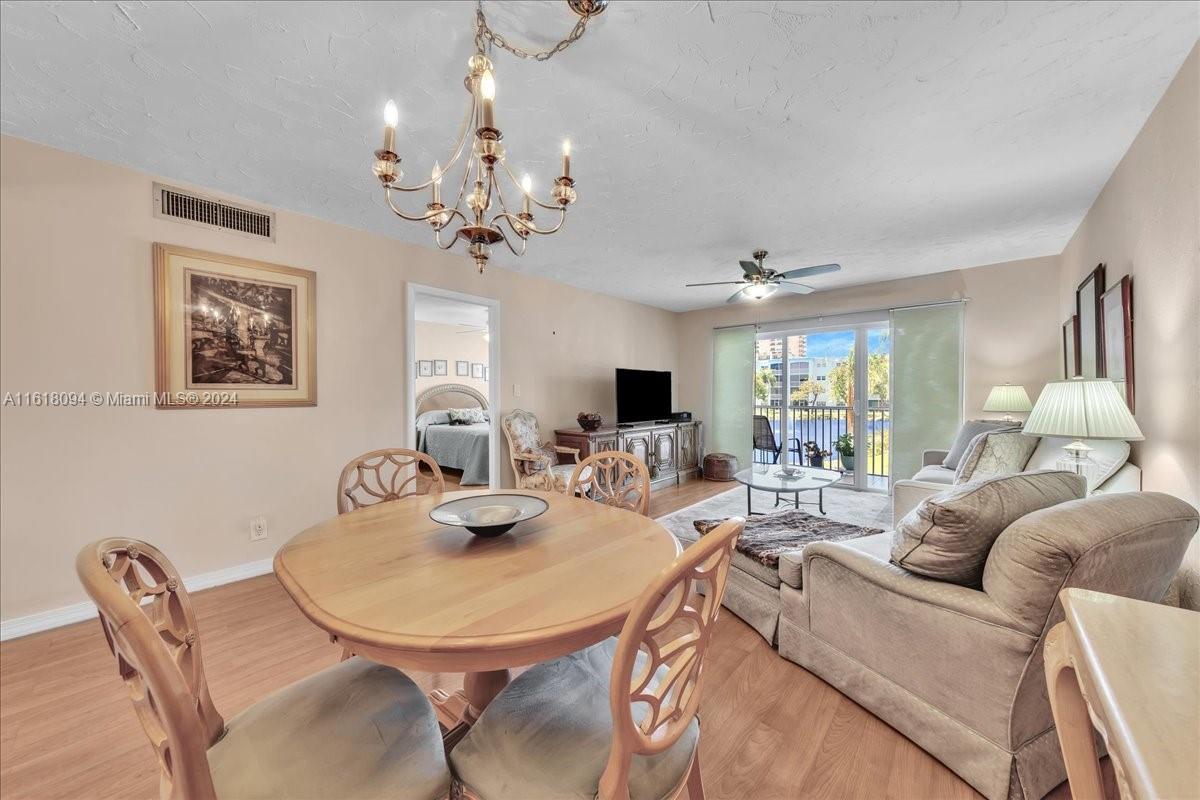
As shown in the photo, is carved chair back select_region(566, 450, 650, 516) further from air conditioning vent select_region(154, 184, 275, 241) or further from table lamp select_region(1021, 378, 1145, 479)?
air conditioning vent select_region(154, 184, 275, 241)

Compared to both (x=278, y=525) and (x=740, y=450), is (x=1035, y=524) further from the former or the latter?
(x=740, y=450)

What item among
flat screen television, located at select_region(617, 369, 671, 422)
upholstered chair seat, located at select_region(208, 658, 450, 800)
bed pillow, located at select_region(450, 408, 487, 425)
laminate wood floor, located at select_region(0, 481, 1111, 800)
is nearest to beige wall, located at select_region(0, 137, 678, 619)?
laminate wood floor, located at select_region(0, 481, 1111, 800)

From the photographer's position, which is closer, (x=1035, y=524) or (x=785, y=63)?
(x=1035, y=524)

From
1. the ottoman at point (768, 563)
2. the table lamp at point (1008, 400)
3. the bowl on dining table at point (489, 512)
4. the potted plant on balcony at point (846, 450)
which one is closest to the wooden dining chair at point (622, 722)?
the bowl on dining table at point (489, 512)

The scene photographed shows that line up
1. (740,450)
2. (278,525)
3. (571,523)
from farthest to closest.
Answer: (740,450)
(278,525)
(571,523)

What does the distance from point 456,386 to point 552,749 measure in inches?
276

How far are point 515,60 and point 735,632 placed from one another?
2721 millimetres

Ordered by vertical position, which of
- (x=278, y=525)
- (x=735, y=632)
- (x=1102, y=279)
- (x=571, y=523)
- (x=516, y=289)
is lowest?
(x=735, y=632)

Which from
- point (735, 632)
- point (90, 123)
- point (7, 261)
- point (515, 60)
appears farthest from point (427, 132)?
point (735, 632)

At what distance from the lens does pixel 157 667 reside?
26.6 inches

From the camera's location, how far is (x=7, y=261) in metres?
2.12

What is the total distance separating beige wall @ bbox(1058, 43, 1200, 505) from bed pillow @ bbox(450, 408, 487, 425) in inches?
254

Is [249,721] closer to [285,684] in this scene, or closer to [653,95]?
[285,684]

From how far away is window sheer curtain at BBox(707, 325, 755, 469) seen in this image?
6.00 m
